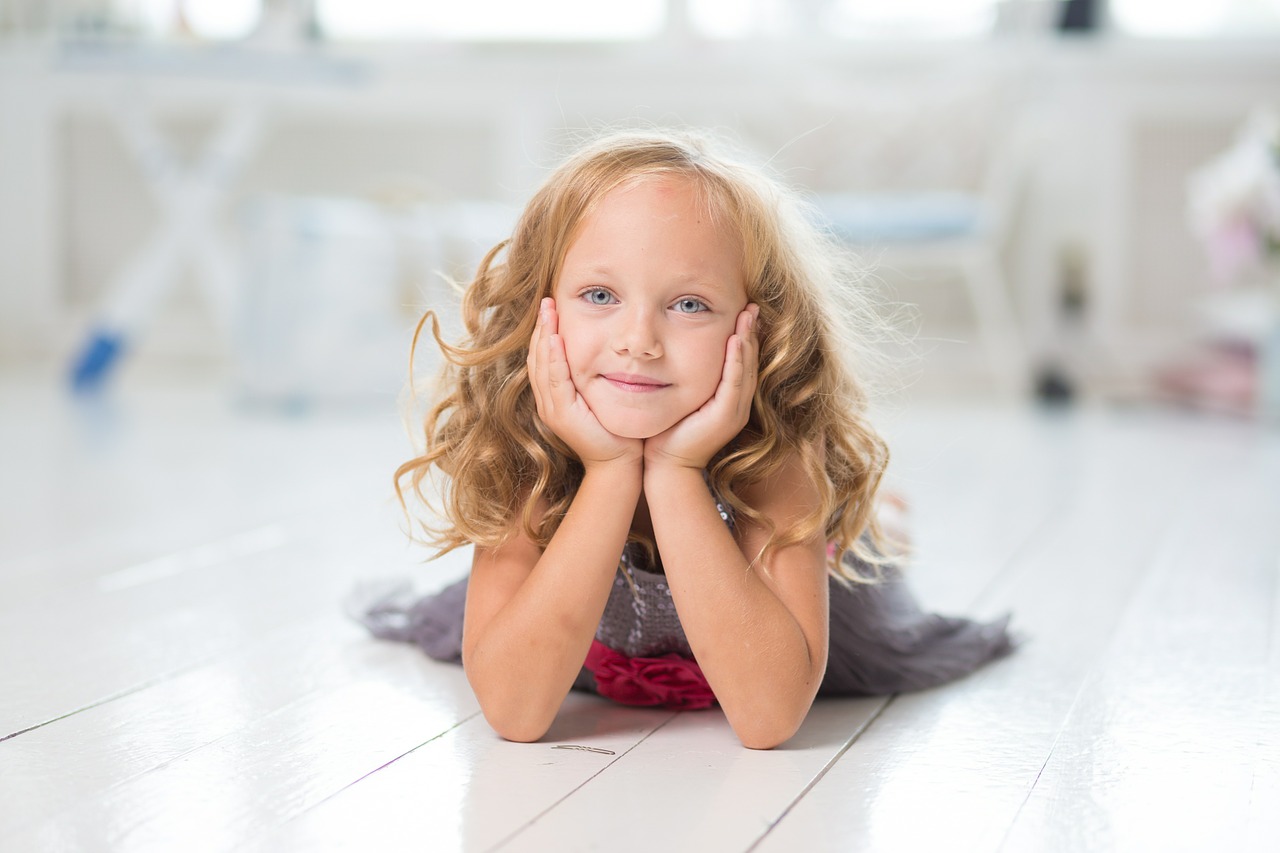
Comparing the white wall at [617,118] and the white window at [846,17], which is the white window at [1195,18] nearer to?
the white wall at [617,118]

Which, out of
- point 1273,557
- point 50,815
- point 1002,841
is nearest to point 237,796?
point 50,815

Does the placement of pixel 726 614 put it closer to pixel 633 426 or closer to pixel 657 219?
pixel 633 426

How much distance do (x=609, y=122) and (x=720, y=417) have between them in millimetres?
3009

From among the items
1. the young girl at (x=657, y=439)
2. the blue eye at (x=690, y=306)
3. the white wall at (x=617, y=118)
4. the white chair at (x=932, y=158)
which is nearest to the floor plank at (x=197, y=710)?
the young girl at (x=657, y=439)

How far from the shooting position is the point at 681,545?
933 millimetres

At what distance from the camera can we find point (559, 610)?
931mm

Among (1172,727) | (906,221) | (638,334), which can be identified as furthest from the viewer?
(906,221)

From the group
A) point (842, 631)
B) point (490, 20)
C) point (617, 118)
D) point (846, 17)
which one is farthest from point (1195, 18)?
point (842, 631)

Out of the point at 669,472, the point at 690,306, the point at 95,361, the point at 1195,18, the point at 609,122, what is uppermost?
the point at 1195,18

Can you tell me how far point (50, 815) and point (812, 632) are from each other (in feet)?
1.59

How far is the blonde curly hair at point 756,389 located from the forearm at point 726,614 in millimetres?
43

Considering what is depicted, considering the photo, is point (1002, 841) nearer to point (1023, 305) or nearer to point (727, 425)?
point (727, 425)

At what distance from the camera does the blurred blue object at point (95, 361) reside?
3.49 m

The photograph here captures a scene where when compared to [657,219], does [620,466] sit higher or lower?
lower
